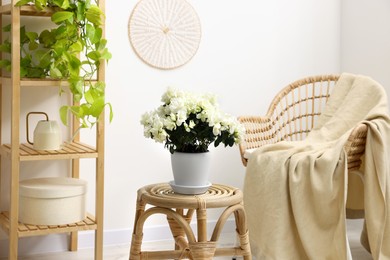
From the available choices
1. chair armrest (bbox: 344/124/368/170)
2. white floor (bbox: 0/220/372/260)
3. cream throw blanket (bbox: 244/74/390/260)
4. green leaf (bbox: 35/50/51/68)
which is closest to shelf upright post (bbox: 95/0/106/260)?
green leaf (bbox: 35/50/51/68)

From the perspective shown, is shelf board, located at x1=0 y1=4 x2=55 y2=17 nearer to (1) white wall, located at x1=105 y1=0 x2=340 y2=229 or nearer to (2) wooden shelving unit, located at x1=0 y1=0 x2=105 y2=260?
(2) wooden shelving unit, located at x1=0 y1=0 x2=105 y2=260

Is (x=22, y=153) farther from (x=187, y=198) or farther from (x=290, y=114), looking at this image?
(x=290, y=114)

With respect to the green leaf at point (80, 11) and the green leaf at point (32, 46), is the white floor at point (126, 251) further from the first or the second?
the green leaf at point (80, 11)

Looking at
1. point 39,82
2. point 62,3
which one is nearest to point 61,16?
point 62,3

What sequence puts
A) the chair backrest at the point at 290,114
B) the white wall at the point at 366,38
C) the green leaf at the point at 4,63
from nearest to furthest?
the green leaf at the point at 4,63 → the chair backrest at the point at 290,114 → the white wall at the point at 366,38

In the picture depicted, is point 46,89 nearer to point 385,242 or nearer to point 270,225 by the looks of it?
point 270,225

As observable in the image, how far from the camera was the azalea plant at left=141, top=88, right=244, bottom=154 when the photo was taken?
2.44m

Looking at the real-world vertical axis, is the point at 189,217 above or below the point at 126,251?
above

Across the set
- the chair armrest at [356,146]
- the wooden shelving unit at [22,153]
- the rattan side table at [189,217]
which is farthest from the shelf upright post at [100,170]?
the chair armrest at [356,146]

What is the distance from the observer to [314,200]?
3137 millimetres

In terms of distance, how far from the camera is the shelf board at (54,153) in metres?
2.90

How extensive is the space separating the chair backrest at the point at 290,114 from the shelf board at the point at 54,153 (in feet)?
2.55

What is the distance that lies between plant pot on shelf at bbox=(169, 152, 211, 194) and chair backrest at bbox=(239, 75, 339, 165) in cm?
87

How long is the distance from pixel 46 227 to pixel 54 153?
0.31 m
